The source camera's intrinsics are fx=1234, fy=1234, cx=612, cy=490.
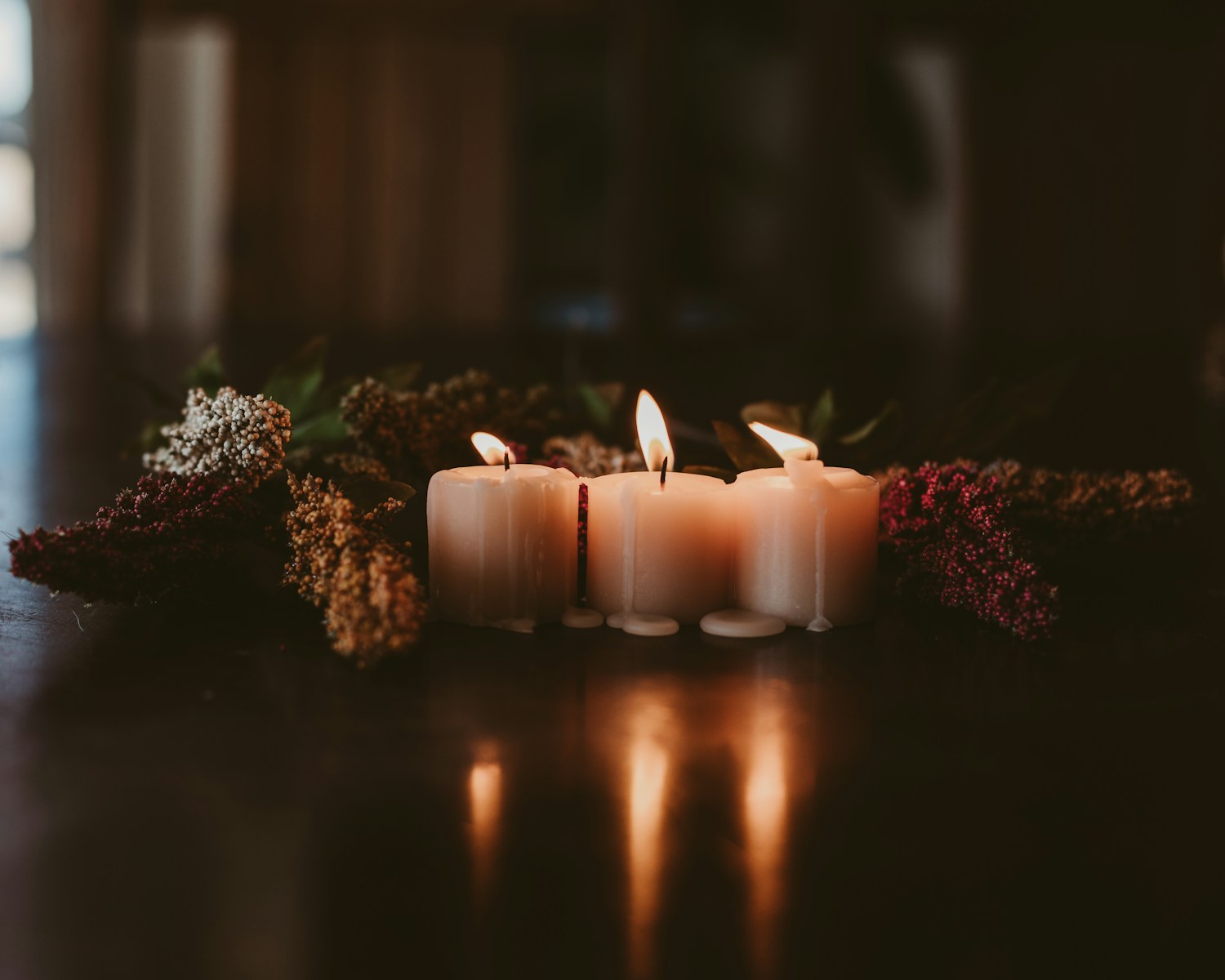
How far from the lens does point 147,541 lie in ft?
2.49

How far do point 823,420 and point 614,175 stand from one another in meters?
3.03

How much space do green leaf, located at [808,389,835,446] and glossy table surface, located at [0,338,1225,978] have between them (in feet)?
0.65

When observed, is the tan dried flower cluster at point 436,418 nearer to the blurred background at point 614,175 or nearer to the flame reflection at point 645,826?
the flame reflection at point 645,826

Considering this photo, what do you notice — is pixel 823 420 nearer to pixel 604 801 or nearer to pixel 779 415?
pixel 779 415

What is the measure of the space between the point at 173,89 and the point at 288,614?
15.0 ft

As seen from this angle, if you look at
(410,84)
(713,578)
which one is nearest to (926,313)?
(410,84)

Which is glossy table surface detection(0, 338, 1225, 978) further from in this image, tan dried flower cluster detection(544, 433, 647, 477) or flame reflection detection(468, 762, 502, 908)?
tan dried flower cluster detection(544, 433, 647, 477)

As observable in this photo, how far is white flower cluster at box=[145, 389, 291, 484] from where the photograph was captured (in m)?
0.81

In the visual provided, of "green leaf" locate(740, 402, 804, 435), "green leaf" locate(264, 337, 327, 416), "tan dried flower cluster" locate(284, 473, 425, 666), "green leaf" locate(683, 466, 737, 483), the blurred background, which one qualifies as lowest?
"tan dried flower cluster" locate(284, 473, 425, 666)

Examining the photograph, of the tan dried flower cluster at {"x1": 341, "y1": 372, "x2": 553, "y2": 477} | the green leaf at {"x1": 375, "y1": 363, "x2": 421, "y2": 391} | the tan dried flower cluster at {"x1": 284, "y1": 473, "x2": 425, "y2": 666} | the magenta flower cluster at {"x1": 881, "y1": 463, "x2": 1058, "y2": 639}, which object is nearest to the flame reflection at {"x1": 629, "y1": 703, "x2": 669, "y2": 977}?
the tan dried flower cluster at {"x1": 284, "y1": 473, "x2": 425, "y2": 666}

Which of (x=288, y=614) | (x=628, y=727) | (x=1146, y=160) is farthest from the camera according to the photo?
(x=1146, y=160)

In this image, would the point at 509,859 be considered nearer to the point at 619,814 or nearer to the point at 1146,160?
the point at 619,814

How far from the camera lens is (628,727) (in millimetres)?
641

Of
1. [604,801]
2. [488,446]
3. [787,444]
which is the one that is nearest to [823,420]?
[787,444]
